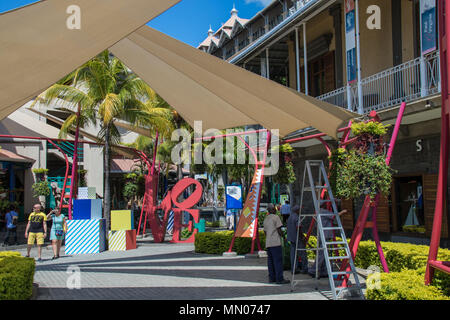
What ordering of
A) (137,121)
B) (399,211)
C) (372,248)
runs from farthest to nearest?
(137,121) < (399,211) < (372,248)

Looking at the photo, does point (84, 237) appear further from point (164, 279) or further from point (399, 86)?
point (399, 86)

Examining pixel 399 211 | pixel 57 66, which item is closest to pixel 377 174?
pixel 57 66

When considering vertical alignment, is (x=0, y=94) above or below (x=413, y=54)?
below

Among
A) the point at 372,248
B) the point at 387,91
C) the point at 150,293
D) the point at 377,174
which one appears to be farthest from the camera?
the point at 387,91

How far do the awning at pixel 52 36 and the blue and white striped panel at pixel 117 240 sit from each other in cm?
1076

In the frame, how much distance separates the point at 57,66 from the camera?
24.0ft

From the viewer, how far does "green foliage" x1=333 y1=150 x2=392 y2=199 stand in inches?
326

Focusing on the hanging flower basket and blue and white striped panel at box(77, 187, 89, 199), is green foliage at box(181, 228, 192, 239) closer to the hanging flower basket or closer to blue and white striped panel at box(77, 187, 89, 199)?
blue and white striped panel at box(77, 187, 89, 199)

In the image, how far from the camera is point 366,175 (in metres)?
8.30

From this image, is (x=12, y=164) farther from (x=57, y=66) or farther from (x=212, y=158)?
(x=57, y=66)

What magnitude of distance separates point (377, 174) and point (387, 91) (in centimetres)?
651

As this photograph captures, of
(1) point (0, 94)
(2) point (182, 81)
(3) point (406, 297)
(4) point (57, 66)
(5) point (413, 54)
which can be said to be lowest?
(3) point (406, 297)

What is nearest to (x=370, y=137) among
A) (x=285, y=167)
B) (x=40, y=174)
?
(x=285, y=167)

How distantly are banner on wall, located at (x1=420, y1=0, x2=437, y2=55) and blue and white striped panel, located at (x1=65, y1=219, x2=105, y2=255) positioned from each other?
1230cm
